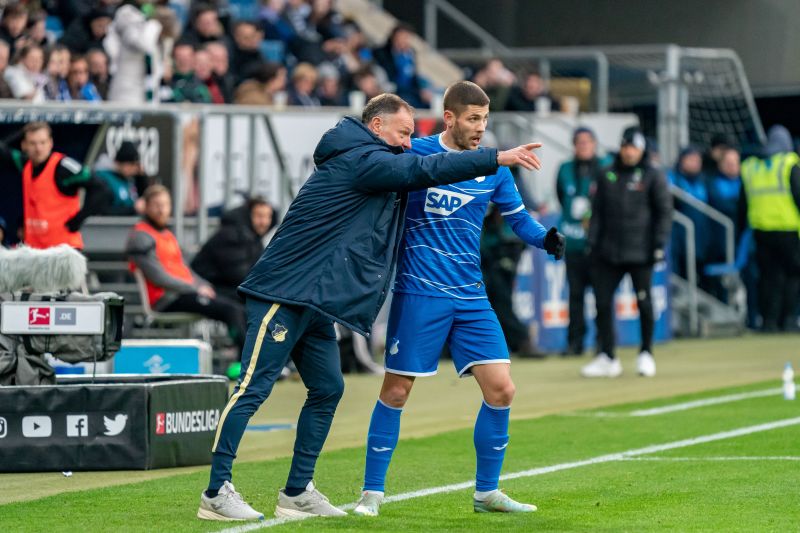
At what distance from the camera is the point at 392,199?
820 cm

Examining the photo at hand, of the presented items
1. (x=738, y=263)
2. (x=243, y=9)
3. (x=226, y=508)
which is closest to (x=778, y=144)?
(x=738, y=263)

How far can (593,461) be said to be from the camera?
10.4 meters

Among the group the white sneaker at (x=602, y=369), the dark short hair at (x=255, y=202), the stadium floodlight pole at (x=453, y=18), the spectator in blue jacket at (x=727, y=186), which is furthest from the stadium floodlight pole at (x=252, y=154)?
the stadium floodlight pole at (x=453, y=18)

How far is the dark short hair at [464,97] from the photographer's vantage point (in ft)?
26.8

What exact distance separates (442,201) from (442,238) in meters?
0.17

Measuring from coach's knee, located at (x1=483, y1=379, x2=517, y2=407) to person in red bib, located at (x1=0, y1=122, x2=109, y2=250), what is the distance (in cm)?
632

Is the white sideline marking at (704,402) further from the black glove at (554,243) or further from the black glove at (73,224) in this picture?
the black glove at (554,243)

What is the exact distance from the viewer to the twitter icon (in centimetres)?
1004

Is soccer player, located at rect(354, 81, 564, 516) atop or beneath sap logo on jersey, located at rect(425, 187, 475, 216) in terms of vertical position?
beneath

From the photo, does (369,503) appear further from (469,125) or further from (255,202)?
(255,202)

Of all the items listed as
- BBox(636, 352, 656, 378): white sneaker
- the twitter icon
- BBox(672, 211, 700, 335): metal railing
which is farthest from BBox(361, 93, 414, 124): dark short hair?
BBox(672, 211, 700, 335): metal railing

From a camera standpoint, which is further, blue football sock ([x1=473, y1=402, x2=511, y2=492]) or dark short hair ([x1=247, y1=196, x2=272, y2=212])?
dark short hair ([x1=247, y1=196, x2=272, y2=212])

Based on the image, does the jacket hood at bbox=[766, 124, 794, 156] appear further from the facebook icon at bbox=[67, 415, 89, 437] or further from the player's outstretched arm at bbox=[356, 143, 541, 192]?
the player's outstretched arm at bbox=[356, 143, 541, 192]

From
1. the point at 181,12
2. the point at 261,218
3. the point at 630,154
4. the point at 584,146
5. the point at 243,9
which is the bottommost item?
the point at 261,218
